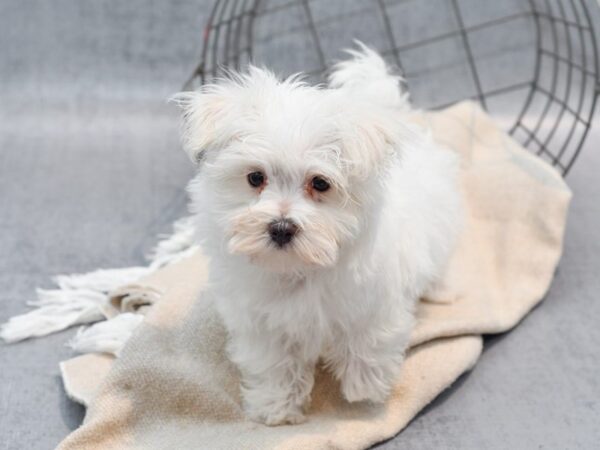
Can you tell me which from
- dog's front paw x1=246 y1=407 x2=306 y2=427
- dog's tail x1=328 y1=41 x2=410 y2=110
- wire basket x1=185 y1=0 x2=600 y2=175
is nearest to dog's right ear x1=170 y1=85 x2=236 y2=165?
dog's tail x1=328 y1=41 x2=410 y2=110

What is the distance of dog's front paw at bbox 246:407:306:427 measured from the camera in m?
2.10

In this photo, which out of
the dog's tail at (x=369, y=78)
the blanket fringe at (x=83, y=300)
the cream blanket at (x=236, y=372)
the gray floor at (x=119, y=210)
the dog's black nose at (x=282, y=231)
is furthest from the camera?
the blanket fringe at (x=83, y=300)

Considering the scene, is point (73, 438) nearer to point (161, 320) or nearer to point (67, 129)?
point (161, 320)

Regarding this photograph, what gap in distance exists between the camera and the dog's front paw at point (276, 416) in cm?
210

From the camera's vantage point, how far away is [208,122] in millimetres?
1855

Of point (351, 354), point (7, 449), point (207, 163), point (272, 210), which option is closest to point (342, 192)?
point (272, 210)

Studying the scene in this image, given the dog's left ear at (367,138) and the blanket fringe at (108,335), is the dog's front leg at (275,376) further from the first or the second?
the dog's left ear at (367,138)

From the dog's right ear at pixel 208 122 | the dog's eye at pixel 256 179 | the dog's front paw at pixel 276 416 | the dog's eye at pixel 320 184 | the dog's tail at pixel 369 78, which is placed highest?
the dog's right ear at pixel 208 122

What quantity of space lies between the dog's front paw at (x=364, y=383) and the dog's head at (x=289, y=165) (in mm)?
375

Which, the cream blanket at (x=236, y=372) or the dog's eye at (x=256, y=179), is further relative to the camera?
the cream blanket at (x=236, y=372)

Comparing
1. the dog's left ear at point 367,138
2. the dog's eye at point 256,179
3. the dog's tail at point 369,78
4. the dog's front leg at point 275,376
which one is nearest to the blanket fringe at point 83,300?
the dog's front leg at point 275,376

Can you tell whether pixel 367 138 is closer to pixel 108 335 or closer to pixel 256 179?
pixel 256 179

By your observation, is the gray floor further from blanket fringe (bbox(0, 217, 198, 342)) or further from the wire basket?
the wire basket

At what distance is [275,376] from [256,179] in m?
0.54
